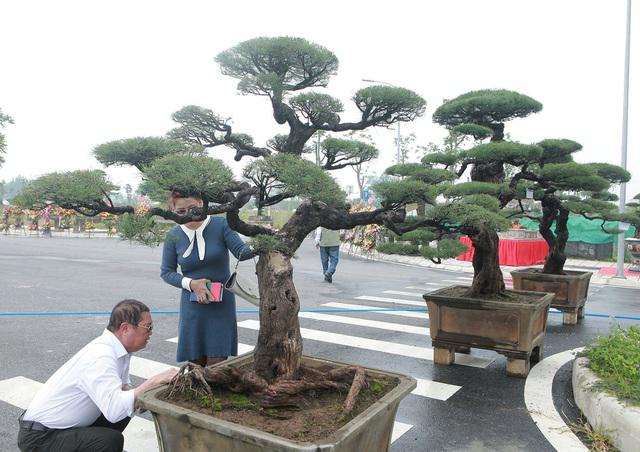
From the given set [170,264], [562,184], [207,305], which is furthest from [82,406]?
[562,184]

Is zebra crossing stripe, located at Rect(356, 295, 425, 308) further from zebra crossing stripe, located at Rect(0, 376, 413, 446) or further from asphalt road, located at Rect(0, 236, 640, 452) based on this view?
zebra crossing stripe, located at Rect(0, 376, 413, 446)

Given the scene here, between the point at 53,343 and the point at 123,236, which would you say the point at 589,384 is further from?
the point at 53,343

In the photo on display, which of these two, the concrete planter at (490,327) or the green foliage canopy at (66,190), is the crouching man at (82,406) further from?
the concrete planter at (490,327)

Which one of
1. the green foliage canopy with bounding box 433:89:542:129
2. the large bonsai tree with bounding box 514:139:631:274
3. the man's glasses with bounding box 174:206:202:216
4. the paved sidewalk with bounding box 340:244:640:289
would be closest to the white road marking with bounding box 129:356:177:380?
the man's glasses with bounding box 174:206:202:216

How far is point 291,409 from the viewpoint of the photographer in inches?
104

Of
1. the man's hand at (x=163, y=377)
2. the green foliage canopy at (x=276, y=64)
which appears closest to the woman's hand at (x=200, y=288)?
the man's hand at (x=163, y=377)

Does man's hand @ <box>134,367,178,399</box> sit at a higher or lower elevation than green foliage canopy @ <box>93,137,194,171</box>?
lower

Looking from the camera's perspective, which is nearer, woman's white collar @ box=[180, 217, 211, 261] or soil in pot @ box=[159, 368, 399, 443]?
soil in pot @ box=[159, 368, 399, 443]

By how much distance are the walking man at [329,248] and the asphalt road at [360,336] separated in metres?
0.43

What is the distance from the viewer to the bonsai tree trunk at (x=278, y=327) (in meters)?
2.94

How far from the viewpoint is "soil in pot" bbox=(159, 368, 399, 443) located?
2.37 metres

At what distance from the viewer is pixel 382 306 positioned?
893 centimetres

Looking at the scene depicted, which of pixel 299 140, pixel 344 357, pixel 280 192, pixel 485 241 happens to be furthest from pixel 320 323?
pixel 280 192

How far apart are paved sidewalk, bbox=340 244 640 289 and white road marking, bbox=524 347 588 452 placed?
662 cm
